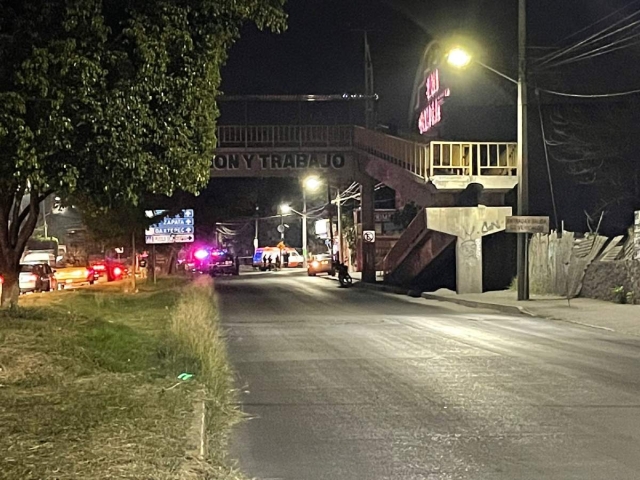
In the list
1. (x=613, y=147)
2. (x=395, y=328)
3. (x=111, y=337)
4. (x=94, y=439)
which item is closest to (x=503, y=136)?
(x=613, y=147)

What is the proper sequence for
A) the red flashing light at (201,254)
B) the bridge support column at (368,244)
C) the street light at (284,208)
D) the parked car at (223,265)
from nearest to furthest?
the bridge support column at (368,244) < the parked car at (223,265) < the red flashing light at (201,254) < the street light at (284,208)

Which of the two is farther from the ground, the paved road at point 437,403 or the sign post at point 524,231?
the sign post at point 524,231

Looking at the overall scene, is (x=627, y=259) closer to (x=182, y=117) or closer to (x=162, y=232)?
(x=182, y=117)

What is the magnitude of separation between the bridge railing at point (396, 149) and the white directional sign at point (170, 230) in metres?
8.32

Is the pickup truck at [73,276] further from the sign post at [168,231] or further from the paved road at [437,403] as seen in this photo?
the paved road at [437,403]

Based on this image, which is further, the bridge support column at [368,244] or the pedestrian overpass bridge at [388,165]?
the bridge support column at [368,244]

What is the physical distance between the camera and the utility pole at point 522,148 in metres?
26.1

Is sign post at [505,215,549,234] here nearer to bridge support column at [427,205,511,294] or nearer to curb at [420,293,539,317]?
curb at [420,293,539,317]

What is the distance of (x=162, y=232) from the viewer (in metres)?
36.6

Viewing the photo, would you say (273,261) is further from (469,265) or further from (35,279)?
(469,265)

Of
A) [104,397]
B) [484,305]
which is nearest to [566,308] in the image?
[484,305]

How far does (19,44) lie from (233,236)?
10306cm

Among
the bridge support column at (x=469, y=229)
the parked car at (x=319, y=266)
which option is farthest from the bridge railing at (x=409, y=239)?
the parked car at (x=319, y=266)

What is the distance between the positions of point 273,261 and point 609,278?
52999 millimetres
